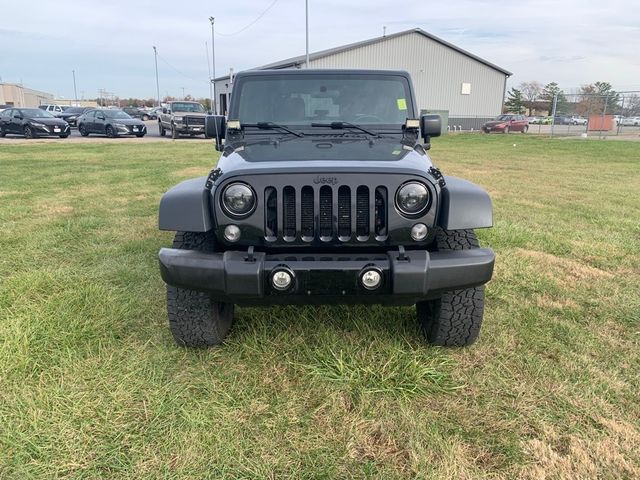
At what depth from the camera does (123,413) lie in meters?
2.38

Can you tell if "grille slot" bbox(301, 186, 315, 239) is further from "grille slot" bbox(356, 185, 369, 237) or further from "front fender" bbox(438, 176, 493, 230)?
"front fender" bbox(438, 176, 493, 230)

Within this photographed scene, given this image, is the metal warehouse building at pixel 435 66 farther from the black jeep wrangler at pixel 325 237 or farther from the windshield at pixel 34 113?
the black jeep wrangler at pixel 325 237

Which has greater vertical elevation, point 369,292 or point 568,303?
point 369,292

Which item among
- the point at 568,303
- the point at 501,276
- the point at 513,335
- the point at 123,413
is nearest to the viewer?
the point at 123,413

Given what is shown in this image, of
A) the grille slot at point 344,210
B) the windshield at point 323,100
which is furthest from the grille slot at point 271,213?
the windshield at point 323,100

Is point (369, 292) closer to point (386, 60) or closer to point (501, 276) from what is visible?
point (501, 276)

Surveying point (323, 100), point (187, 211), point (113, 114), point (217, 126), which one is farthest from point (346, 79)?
point (113, 114)

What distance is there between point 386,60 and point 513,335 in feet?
103

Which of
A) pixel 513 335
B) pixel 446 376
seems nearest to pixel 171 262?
pixel 446 376

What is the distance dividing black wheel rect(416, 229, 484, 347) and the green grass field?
11 cm

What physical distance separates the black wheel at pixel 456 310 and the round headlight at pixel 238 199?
102 cm

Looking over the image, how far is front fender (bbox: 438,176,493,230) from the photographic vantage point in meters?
2.50

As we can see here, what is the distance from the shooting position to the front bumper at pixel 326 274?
235cm

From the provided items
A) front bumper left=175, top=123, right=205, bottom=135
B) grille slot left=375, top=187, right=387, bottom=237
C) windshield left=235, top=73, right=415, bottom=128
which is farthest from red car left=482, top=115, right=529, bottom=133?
grille slot left=375, top=187, right=387, bottom=237
